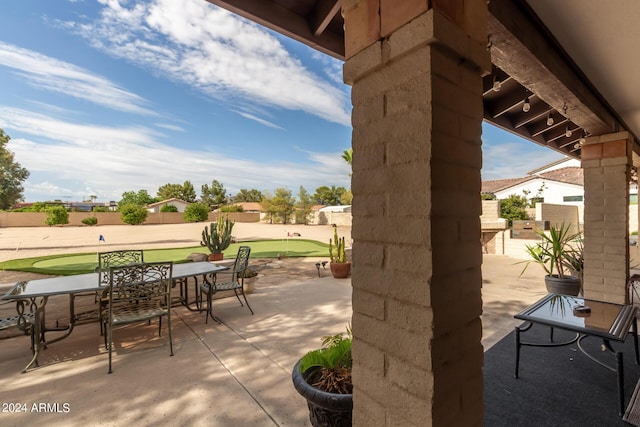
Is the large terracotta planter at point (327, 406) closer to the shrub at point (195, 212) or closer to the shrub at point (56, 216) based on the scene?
the shrub at point (195, 212)

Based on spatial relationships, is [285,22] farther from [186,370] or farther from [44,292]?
[44,292]

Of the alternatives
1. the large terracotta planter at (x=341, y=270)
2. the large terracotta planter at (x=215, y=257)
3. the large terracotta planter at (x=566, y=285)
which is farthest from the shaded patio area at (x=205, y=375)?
the large terracotta planter at (x=215, y=257)

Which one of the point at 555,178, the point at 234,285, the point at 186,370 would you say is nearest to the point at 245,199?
the point at 555,178

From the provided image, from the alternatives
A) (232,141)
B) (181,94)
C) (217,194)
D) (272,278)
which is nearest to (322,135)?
(232,141)

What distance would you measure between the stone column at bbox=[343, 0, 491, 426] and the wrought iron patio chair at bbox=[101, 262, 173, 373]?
251cm

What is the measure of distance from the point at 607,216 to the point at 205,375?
4950 mm

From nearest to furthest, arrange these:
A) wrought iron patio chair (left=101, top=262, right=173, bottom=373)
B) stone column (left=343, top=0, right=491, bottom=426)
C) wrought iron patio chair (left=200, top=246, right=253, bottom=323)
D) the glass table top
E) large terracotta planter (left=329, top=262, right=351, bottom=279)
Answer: stone column (left=343, top=0, right=491, bottom=426) → the glass table top → wrought iron patio chair (left=101, top=262, right=173, bottom=373) → wrought iron patio chair (left=200, top=246, right=253, bottom=323) → large terracotta planter (left=329, top=262, right=351, bottom=279)

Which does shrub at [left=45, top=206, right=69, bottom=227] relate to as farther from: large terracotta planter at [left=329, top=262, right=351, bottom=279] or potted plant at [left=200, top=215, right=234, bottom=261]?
large terracotta planter at [left=329, top=262, right=351, bottom=279]

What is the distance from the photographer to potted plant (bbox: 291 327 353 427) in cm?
136

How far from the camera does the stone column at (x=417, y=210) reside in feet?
2.88

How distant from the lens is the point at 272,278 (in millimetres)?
6133

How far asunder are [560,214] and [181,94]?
26836 millimetres

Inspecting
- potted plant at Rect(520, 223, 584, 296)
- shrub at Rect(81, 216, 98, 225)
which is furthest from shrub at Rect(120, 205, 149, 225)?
potted plant at Rect(520, 223, 584, 296)

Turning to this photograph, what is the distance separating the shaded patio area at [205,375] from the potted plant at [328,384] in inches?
19.3
